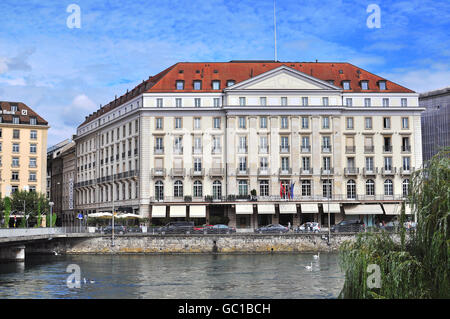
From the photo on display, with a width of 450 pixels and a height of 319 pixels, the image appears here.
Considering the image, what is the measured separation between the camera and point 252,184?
88.3 m

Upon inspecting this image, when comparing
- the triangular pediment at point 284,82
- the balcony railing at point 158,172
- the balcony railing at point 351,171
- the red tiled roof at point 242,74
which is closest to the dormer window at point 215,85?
the red tiled roof at point 242,74

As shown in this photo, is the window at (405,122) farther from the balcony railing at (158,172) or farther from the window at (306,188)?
the balcony railing at (158,172)

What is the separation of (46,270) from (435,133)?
83210 millimetres

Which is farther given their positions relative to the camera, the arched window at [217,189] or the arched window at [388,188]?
the arched window at [388,188]

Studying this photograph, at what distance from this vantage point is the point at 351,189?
88.9 metres

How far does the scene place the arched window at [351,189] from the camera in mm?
88750

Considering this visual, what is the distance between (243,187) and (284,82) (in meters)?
16.0

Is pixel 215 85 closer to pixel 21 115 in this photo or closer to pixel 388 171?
pixel 388 171

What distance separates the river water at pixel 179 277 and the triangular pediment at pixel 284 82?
29.9 m

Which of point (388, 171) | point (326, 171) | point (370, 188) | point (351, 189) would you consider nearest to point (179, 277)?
point (326, 171)

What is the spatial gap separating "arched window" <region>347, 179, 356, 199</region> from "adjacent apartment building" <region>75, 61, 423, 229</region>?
142 mm

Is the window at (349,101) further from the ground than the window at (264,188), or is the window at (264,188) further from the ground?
the window at (349,101)

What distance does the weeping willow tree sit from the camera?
23.6m
